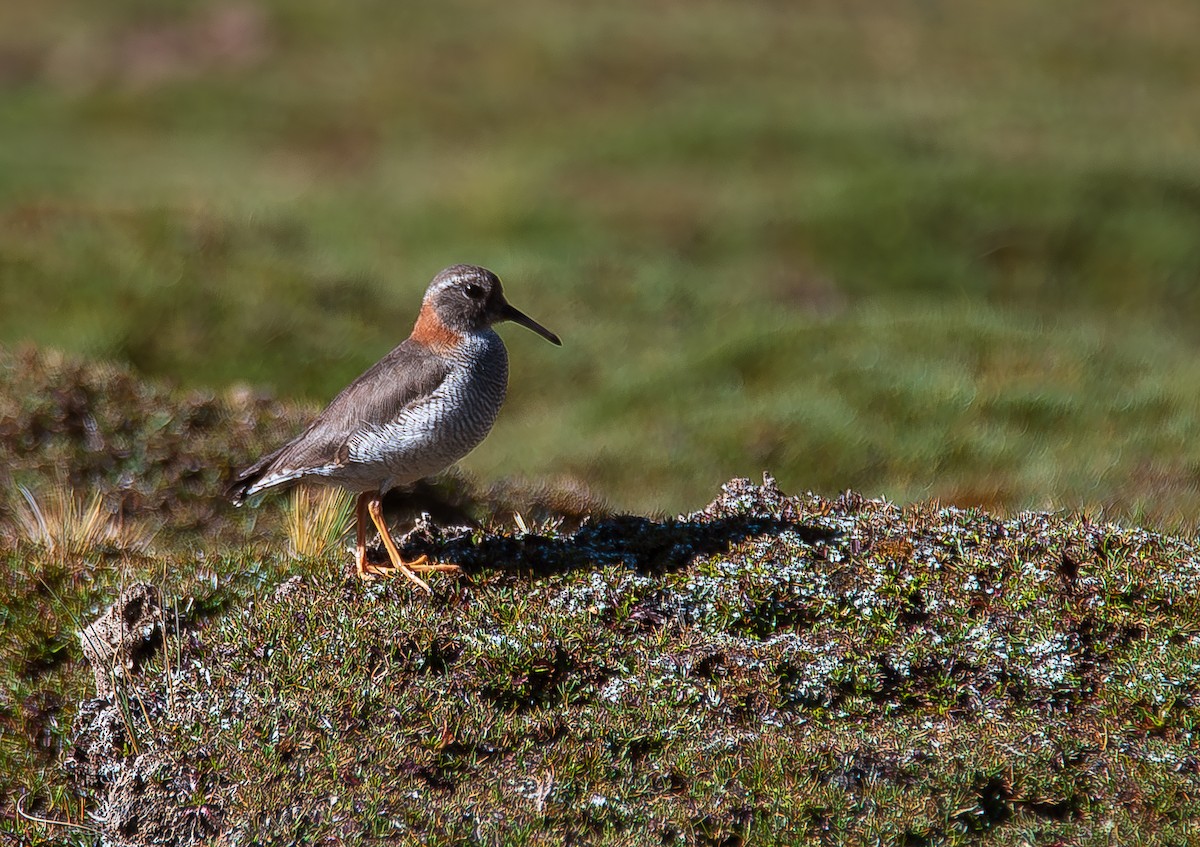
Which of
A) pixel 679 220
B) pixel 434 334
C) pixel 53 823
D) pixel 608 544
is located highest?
pixel 679 220

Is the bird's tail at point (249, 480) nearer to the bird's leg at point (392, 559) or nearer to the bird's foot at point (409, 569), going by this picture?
the bird's leg at point (392, 559)

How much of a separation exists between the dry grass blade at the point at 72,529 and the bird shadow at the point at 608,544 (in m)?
2.22

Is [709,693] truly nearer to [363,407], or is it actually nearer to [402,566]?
[402,566]

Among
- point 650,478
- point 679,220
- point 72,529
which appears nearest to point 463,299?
point 72,529

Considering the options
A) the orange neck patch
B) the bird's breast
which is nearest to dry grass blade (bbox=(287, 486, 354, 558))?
the bird's breast

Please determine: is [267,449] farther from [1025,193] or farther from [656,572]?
[1025,193]

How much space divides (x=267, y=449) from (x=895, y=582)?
239 inches

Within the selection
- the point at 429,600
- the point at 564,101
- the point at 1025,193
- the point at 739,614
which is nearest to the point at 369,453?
the point at 429,600

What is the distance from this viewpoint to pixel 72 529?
8844 mm

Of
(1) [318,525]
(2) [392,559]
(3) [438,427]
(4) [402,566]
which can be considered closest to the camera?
(4) [402,566]

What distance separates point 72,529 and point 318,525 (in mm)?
1776

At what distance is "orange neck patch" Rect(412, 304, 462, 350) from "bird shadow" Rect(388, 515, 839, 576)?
1067 mm

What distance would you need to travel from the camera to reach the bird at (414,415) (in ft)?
24.7

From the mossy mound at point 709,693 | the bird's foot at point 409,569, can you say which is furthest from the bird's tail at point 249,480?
the bird's foot at point 409,569
